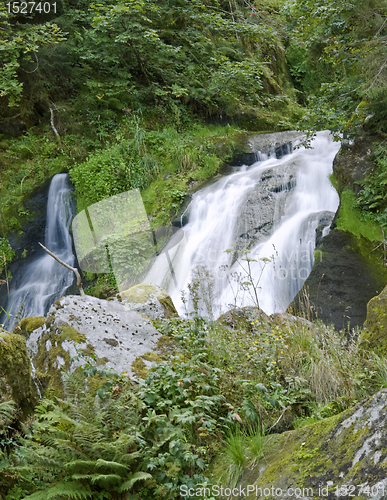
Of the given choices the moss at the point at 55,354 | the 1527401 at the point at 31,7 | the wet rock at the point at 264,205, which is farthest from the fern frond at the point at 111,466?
the 1527401 at the point at 31,7

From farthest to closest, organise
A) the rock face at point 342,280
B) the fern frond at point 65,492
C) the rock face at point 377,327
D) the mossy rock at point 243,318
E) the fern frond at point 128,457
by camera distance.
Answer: the rock face at point 342,280 → the mossy rock at point 243,318 → the rock face at point 377,327 → the fern frond at point 128,457 → the fern frond at point 65,492

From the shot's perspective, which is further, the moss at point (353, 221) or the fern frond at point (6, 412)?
the moss at point (353, 221)

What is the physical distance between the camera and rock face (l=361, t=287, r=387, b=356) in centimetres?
337

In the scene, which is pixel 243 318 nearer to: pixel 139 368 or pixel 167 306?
pixel 167 306

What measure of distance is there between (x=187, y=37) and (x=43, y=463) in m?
12.2

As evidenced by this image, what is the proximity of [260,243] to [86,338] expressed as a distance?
16.6 ft

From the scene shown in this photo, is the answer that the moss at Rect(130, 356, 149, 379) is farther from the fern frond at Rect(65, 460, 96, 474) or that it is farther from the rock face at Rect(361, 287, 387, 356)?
the rock face at Rect(361, 287, 387, 356)

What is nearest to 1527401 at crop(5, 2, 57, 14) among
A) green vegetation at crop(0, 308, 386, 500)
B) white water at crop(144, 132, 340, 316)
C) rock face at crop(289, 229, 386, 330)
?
white water at crop(144, 132, 340, 316)

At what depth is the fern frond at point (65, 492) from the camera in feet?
6.40

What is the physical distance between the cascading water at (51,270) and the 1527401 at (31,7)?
15.2 ft

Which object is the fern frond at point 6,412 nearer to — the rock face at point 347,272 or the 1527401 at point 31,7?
the rock face at point 347,272

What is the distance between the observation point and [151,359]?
332 centimetres

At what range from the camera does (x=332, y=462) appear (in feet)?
5.98

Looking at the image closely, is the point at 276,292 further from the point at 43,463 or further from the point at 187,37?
the point at 187,37
